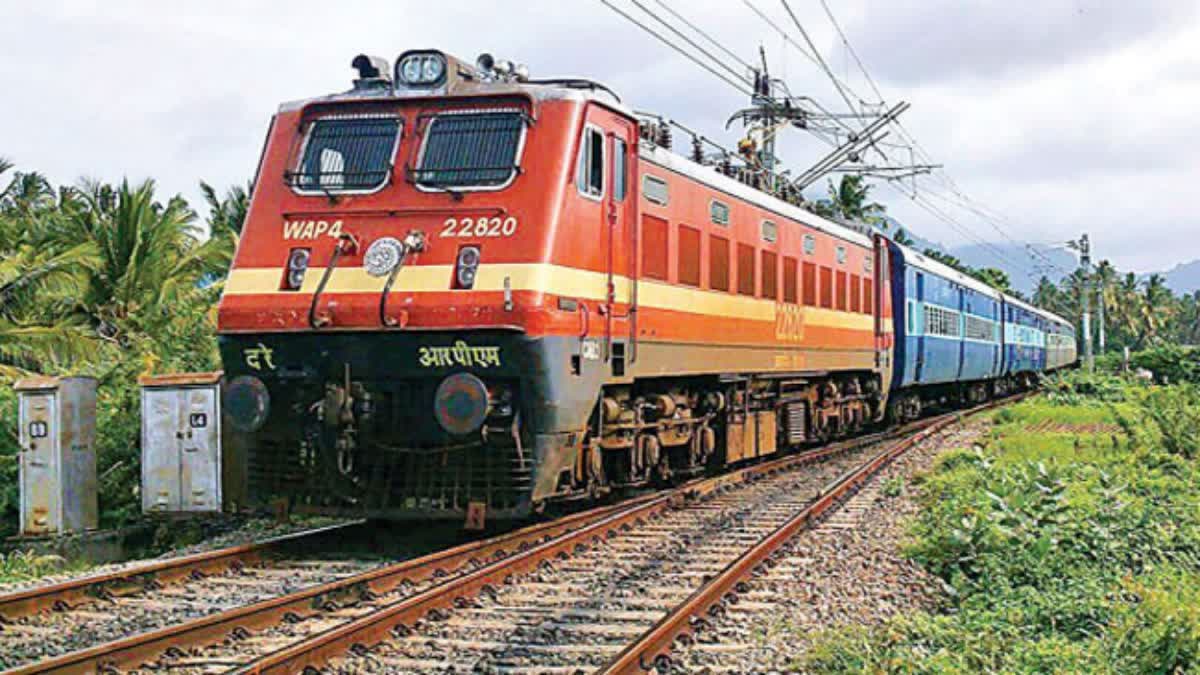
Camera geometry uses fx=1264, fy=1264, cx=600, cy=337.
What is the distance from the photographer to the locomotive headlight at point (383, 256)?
950 cm

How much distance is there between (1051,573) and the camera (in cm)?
805

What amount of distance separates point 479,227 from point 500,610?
3170 millimetres

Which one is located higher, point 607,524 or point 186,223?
point 186,223

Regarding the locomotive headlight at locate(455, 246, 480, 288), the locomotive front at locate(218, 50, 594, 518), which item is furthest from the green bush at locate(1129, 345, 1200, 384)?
the locomotive headlight at locate(455, 246, 480, 288)

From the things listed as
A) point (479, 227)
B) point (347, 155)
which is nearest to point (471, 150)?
point (479, 227)

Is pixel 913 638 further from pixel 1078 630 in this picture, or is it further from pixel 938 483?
pixel 938 483

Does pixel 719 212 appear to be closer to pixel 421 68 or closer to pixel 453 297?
pixel 421 68

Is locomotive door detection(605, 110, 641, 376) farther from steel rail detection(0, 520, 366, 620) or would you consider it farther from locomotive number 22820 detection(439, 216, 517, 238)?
steel rail detection(0, 520, 366, 620)

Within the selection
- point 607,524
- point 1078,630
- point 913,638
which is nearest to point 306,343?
point 607,524

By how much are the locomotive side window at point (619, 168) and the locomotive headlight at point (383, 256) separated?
6.48ft

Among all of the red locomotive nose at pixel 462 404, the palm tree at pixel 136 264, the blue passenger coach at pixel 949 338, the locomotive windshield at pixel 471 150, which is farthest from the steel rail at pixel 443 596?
the palm tree at pixel 136 264

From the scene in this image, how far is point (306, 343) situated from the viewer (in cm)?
958

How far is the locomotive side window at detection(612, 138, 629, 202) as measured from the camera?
10547 millimetres

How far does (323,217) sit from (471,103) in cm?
148
